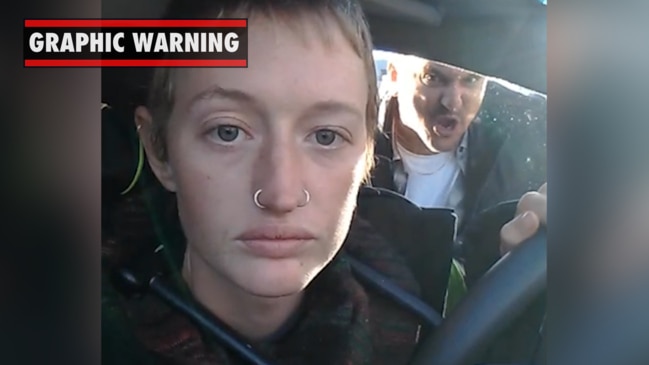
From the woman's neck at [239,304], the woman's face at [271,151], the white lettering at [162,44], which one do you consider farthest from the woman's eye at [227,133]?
the woman's neck at [239,304]

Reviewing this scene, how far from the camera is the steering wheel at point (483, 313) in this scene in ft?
7.32

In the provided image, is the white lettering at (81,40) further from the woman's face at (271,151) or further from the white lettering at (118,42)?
the woman's face at (271,151)

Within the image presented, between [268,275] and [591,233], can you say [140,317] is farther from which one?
[591,233]

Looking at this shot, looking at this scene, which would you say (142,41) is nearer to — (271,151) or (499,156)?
(271,151)

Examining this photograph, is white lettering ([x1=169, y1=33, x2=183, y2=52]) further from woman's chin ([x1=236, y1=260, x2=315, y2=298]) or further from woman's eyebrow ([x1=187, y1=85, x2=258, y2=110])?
woman's chin ([x1=236, y1=260, x2=315, y2=298])

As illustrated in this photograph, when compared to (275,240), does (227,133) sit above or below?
above

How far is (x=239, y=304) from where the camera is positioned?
221 centimetres

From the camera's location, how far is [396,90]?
2.16 meters

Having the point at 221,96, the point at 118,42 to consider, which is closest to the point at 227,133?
the point at 221,96

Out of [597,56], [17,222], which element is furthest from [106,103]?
[597,56]

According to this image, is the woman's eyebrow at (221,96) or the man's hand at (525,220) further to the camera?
the man's hand at (525,220)

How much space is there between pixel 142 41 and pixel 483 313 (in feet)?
3.69

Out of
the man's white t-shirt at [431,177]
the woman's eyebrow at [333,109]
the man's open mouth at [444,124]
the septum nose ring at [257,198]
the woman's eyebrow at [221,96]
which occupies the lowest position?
the septum nose ring at [257,198]

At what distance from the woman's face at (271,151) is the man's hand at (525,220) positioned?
1.38 feet
